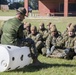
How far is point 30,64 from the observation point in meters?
9.16

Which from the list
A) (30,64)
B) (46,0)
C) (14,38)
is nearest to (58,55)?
(30,64)

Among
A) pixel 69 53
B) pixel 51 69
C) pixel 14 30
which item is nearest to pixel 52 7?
pixel 69 53

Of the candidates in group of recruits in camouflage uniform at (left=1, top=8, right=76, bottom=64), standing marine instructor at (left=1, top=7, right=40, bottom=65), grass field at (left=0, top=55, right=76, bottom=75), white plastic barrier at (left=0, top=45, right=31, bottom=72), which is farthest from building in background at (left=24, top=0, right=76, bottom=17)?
white plastic barrier at (left=0, top=45, right=31, bottom=72)

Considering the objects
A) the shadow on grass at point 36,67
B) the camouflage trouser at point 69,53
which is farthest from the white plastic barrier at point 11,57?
the camouflage trouser at point 69,53

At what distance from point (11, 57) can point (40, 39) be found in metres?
4.27

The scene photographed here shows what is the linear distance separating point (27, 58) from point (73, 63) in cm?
200

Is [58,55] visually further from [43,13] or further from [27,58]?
[43,13]

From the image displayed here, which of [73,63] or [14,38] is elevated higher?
[14,38]

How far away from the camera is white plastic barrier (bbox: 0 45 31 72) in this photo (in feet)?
26.2

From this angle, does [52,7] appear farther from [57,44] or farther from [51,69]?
[51,69]

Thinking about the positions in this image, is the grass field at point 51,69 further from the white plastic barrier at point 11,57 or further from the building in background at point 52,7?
the building in background at point 52,7

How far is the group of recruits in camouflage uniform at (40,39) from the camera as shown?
8453 millimetres

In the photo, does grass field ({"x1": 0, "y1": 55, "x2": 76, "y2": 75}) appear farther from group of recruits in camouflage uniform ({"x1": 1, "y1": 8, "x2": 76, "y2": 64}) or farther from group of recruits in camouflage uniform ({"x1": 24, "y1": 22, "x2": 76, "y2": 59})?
group of recruits in camouflage uniform ({"x1": 24, "y1": 22, "x2": 76, "y2": 59})

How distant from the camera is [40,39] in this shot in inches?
480
